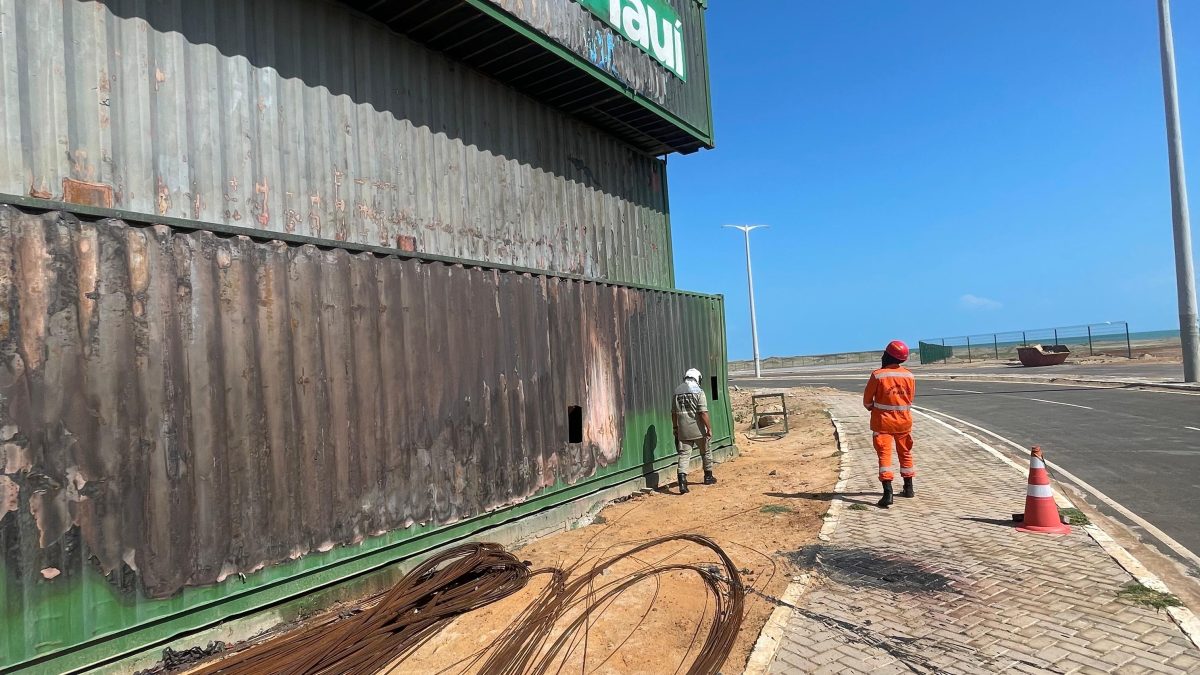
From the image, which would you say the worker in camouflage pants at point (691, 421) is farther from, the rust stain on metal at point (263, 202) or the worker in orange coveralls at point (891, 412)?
the rust stain on metal at point (263, 202)

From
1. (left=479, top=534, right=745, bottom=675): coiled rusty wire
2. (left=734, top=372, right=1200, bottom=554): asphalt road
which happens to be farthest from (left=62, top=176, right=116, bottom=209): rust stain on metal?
(left=734, top=372, right=1200, bottom=554): asphalt road

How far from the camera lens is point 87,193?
14.5 ft

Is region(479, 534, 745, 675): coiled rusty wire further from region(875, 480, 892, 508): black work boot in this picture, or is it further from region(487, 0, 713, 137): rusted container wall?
region(487, 0, 713, 137): rusted container wall

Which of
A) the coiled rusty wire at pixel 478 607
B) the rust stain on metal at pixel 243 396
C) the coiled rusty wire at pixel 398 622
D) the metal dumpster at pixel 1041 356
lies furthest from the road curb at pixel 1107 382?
the coiled rusty wire at pixel 398 622

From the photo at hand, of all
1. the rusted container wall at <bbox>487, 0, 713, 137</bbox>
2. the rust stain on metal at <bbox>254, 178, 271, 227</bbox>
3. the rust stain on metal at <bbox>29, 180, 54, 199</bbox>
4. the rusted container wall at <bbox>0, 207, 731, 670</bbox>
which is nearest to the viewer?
the rusted container wall at <bbox>0, 207, 731, 670</bbox>

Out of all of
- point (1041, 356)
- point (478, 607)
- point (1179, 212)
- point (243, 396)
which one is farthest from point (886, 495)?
point (1041, 356)

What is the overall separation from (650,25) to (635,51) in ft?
2.51

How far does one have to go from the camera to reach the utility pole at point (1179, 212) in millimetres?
17322

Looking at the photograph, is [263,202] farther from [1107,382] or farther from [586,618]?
[1107,382]

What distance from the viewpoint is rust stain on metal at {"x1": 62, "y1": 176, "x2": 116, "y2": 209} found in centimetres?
432

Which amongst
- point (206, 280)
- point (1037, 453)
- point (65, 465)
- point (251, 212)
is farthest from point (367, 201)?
point (1037, 453)

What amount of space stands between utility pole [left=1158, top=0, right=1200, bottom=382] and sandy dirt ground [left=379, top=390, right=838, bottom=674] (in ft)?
46.8

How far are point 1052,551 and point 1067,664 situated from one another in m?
2.19

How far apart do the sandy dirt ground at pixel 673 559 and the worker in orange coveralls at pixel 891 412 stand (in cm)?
82
